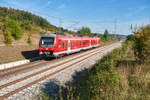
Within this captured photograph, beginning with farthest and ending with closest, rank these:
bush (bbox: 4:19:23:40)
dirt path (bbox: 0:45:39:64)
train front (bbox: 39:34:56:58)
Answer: bush (bbox: 4:19:23:40)
train front (bbox: 39:34:56:58)
dirt path (bbox: 0:45:39:64)

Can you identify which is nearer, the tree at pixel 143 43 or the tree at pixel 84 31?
the tree at pixel 143 43

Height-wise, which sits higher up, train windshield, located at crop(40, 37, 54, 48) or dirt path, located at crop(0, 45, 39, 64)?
train windshield, located at crop(40, 37, 54, 48)

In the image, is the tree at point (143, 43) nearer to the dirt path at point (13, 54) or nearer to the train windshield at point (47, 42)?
the train windshield at point (47, 42)

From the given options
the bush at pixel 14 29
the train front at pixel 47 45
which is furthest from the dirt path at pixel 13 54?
the bush at pixel 14 29

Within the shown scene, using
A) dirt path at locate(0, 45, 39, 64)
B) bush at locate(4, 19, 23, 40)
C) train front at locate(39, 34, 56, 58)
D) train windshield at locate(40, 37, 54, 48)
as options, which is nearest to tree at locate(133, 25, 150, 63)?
train front at locate(39, 34, 56, 58)

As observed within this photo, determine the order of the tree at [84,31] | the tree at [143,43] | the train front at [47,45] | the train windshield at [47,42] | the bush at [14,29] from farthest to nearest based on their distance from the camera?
1. the tree at [84,31]
2. the bush at [14,29]
3. the train windshield at [47,42]
4. the train front at [47,45]
5. the tree at [143,43]

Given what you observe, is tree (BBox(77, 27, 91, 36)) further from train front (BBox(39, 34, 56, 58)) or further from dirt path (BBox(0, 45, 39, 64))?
train front (BBox(39, 34, 56, 58))

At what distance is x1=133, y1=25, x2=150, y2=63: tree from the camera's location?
6.81m

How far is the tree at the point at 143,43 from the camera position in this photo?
22.4 feet

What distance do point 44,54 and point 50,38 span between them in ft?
6.11

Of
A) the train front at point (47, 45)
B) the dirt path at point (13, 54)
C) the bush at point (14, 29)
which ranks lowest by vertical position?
the dirt path at point (13, 54)

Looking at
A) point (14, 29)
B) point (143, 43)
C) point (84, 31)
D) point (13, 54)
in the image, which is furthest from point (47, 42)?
point (84, 31)

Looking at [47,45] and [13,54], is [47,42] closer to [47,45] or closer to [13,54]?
[47,45]

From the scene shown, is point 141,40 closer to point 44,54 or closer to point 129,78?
point 129,78
